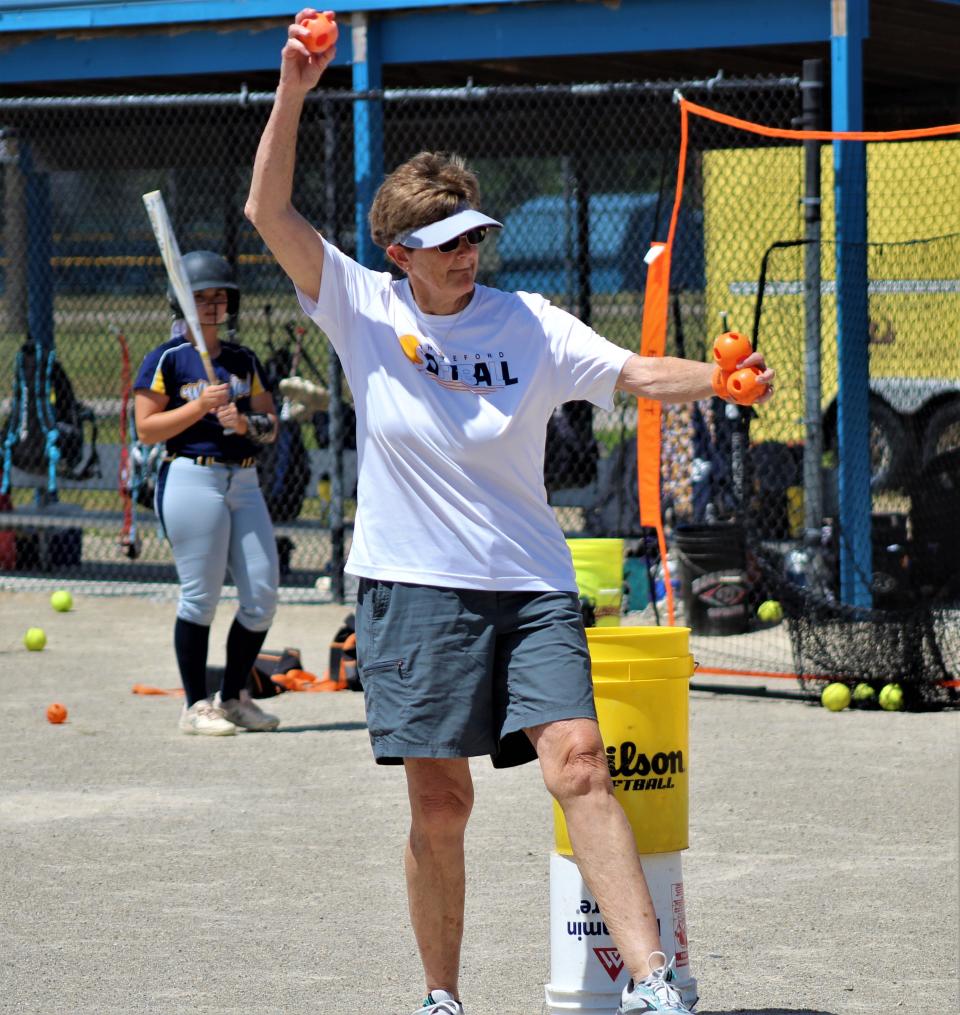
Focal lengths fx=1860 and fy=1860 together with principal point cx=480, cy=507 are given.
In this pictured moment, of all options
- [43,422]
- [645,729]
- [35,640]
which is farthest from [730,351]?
[43,422]

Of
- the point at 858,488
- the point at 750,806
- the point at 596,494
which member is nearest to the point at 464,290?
the point at 750,806

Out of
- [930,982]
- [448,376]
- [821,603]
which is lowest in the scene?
[930,982]

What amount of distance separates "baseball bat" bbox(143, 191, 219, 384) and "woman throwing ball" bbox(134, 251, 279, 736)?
0.16 feet

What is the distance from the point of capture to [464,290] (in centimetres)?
409

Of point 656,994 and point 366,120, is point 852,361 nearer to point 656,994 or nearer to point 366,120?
point 366,120

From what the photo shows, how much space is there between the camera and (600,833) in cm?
380

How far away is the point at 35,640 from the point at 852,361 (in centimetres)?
471

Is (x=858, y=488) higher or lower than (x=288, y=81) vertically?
lower

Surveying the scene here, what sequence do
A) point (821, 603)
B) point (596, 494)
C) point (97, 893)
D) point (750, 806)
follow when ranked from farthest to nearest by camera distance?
point (596, 494)
point (821, 603)
point (750, 806)
point (97, 893)

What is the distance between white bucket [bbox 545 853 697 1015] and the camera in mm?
4051

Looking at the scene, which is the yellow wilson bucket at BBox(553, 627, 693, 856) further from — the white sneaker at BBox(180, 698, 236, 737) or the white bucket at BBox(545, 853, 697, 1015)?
the white sneaker at BBox(180, 698, 236, 737)

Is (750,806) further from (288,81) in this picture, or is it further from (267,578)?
(288,81)

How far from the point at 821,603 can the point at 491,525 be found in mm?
4569

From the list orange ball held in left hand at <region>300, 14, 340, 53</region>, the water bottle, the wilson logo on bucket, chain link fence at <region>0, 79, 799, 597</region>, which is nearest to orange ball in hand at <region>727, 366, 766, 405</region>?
orange ball held in left hand at <region>300, 14, 340, 53</region>
